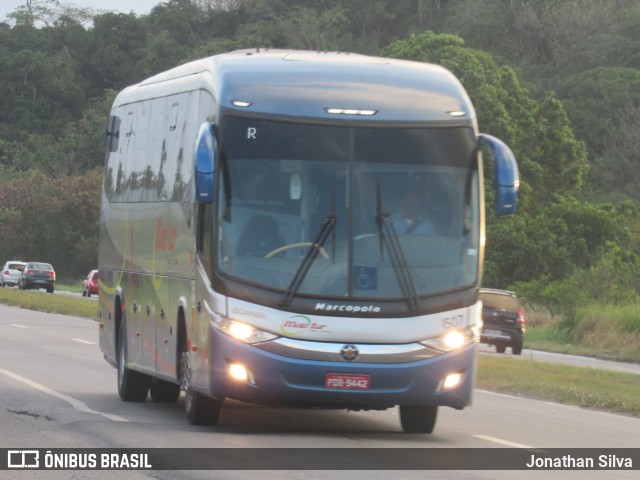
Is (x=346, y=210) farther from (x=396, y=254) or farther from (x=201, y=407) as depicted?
(x=201, y=407)

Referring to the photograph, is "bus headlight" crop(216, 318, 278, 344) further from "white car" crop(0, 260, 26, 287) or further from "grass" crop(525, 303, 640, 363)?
"white car" crop(0, 260, 26, 287)

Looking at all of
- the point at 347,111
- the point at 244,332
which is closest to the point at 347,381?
the point at 244,332

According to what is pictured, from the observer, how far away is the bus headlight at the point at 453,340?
1305 centimetres

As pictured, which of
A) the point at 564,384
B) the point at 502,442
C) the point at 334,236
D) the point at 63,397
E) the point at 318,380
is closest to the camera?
the point at 318,380

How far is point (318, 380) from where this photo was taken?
12758mm

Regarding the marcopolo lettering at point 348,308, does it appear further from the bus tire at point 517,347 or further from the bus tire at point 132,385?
the bus tire at point 517,347

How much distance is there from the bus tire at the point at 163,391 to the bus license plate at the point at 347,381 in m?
4.94

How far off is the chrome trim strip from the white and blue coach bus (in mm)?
14

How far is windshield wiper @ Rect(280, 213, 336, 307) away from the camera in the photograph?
12.8 meters

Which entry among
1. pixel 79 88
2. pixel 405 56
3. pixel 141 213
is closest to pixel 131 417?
pixel 141 213

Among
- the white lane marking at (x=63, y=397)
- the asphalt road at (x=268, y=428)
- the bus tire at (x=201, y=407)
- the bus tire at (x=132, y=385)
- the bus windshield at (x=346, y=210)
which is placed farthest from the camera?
the bus tire at (x=132, y=385)

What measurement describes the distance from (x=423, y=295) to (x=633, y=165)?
6831 cm

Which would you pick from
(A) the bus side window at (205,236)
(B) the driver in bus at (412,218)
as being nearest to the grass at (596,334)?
(B) the driver in bus at (412,218)

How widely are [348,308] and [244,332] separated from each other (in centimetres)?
92
